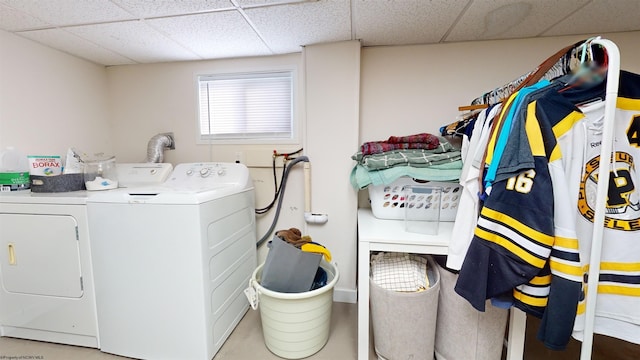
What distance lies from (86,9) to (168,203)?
1.14m

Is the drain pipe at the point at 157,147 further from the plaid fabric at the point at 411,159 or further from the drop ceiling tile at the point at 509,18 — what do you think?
the drop ceiling tile at the point at 509,18

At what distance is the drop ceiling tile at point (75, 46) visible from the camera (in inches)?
61.6

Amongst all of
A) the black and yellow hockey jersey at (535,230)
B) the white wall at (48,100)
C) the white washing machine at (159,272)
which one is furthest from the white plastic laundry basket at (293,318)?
the white wall at (48,100)

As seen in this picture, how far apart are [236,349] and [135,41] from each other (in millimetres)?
2082

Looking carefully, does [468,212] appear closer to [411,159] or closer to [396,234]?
[396,234]

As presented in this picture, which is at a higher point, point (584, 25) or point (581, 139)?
point (584, 25)

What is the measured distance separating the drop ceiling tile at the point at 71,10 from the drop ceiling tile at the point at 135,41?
0.21 feet

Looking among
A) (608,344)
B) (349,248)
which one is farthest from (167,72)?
(608,344)

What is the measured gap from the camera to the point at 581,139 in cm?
84

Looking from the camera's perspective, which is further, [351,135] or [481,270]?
[351,135]

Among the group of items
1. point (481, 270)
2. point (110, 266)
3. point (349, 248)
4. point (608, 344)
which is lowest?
point (608, 344)

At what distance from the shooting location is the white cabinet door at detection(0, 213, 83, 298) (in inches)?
52.1

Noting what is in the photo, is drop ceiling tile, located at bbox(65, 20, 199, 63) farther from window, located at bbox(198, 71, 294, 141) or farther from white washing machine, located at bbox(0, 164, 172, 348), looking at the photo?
white washing machine, located at bbox(0, 164, 172, 348)

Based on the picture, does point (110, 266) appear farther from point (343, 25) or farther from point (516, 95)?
point (516, 95)
